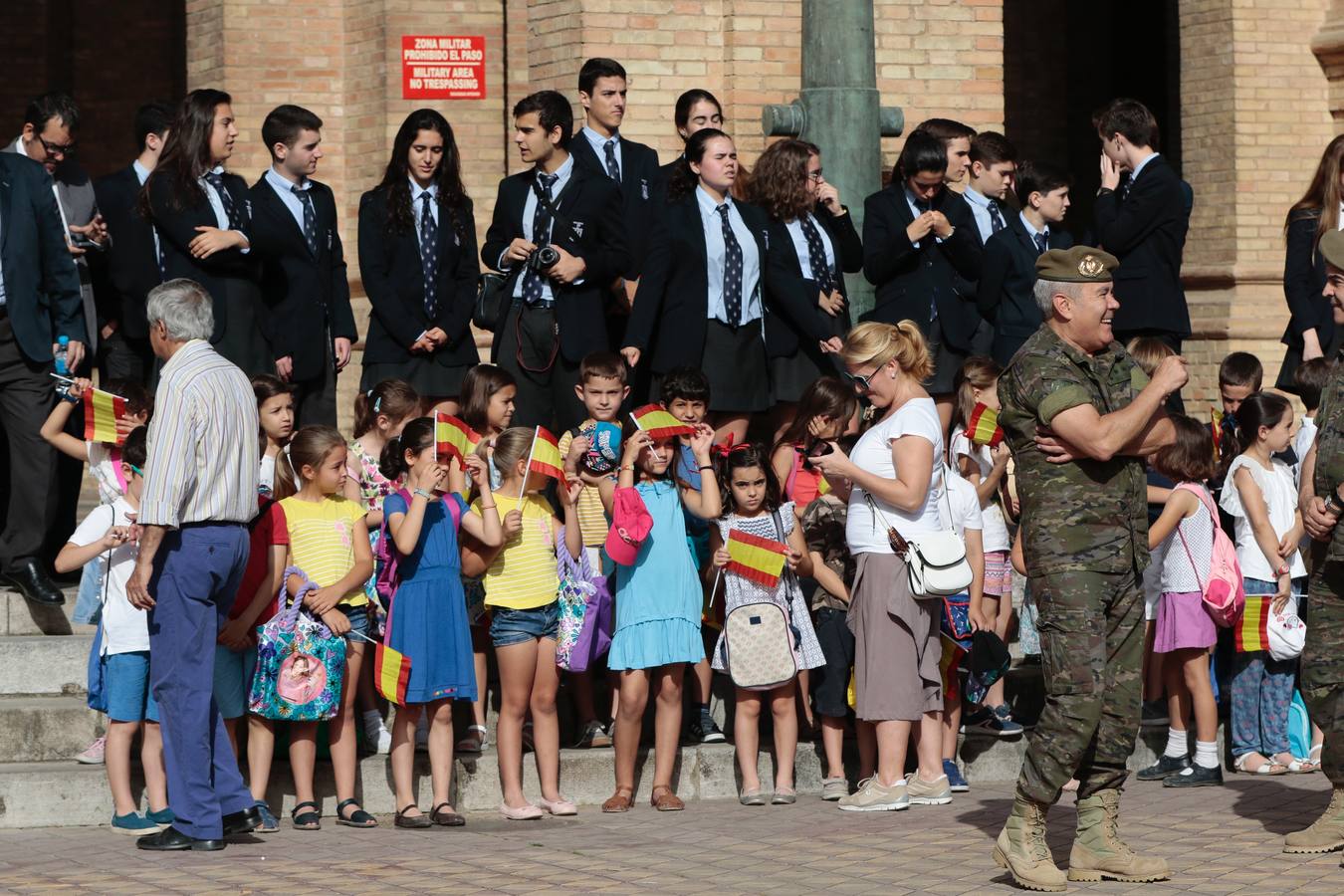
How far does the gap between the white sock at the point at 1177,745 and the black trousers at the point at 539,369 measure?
3093 mm

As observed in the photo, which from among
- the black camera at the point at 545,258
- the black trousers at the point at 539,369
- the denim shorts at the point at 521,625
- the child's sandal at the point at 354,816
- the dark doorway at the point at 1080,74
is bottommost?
the child's sandal at the point at 354,816

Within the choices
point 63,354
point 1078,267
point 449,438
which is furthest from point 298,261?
point 1078,267

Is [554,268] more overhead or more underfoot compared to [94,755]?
more overhead

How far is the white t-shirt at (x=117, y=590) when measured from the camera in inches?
330

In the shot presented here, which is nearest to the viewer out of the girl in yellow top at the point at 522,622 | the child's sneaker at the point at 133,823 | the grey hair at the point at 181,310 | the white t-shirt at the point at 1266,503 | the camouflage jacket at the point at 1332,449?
the camouflage jacket at the point at 1332,449

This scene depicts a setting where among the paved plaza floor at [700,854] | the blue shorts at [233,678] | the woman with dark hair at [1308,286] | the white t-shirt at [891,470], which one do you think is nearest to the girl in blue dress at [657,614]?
the paved plaza floor at [700,854]

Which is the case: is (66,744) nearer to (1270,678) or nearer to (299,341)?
(299,341)

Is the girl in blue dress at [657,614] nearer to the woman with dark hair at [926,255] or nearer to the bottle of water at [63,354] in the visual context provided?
the woman with dark hair at [926,255]

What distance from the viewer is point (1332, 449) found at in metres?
7.71

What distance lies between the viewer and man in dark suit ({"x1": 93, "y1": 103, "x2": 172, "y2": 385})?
33.3 ft

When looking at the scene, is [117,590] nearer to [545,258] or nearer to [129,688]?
[129,688]

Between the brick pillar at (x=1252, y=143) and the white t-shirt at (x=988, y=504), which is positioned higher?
the brick pillar at (x=1252, y=143)

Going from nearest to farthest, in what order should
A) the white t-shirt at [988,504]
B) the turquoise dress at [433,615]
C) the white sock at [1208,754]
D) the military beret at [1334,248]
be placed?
the military beret at [1334,248] < the turquoise dress at [433,615] < the white sock at [1208,754] < the white t-shirt at [988,504]

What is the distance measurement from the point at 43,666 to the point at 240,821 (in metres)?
1.67
